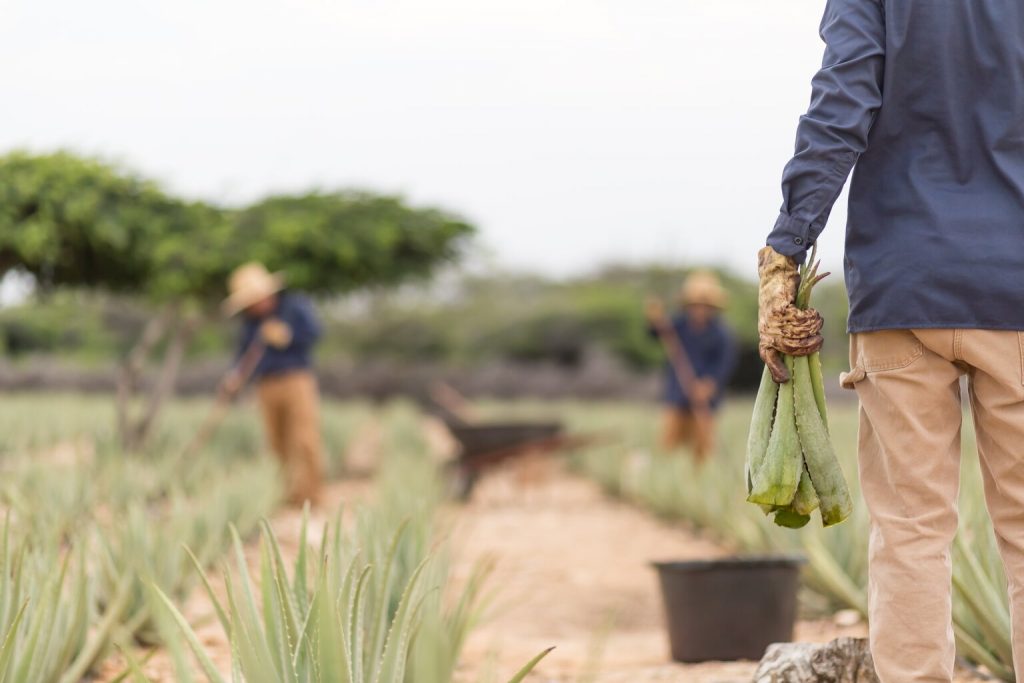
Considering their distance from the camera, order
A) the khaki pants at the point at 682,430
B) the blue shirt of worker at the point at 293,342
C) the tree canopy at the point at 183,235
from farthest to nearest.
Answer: the khaki pants at the point at 682,430 → the blue shirt of worker at the point at 293,342 → the tree canopy at the point at 183,235

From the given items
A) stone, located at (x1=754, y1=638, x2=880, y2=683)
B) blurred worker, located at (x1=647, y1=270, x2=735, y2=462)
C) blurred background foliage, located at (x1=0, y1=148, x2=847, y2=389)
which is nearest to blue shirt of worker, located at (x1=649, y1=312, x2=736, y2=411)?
blurred worker, located at (x1=647, y1=270, x2=735, y2=462)

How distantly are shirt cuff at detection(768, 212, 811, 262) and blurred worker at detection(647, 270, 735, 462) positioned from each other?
7.11m

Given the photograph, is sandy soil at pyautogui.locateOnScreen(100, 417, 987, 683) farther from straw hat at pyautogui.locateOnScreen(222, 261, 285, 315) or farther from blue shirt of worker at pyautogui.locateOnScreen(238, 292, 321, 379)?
straw hat at pyautogui.locateOnScreen(222, 261, 285, 315)

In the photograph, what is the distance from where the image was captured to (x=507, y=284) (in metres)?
43.7

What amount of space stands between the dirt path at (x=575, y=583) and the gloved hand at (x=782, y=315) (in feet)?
2.26

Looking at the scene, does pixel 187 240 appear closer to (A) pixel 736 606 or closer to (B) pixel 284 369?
(B) pixel 284 369

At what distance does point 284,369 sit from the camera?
9.12 metres

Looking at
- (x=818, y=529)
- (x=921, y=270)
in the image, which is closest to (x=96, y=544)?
(x=818, y=529)

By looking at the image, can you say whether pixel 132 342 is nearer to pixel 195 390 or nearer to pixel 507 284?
pixel 195 390

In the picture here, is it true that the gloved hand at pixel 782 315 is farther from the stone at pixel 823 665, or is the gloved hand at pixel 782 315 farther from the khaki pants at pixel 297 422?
the khaki pants at pixel 297 422

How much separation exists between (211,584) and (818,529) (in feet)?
7.88

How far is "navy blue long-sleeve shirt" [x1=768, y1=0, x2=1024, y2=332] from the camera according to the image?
2459 millimetres

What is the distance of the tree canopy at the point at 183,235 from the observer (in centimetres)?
808

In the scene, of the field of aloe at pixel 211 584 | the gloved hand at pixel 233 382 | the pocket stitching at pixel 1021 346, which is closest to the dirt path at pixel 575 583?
the field of aloe at pixel 211 584
